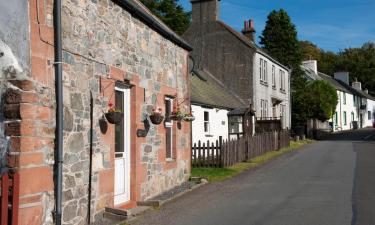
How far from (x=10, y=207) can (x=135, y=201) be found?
450 centimetres

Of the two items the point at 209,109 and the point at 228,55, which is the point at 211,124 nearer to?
the point at 209,109

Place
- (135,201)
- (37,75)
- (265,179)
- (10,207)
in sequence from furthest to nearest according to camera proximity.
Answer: (265,179), (135,201), (37,75), (10,207)

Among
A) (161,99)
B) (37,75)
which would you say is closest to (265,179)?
(161,99)

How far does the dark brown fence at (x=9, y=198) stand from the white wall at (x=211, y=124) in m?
15.3

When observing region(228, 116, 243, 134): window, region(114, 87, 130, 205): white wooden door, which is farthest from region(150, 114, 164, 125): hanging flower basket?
region(228, 116, 243, 134): window

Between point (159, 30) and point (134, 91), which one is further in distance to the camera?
point (159, 30)

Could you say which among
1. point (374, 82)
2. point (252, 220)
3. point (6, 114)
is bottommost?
point (252, 220)

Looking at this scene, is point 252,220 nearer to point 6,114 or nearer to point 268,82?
point 6,114

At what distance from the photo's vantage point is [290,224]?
28.0ft

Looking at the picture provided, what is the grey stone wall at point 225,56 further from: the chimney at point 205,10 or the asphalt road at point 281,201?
the asphalt road at point 281,201

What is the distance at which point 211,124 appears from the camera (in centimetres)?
2416

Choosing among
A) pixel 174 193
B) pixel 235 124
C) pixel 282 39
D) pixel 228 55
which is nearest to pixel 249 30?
pixel 228 55

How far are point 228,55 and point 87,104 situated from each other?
79.3 feet

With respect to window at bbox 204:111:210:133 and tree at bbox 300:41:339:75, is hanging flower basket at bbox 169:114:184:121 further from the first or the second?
tree at bbox 300:41:339:75
